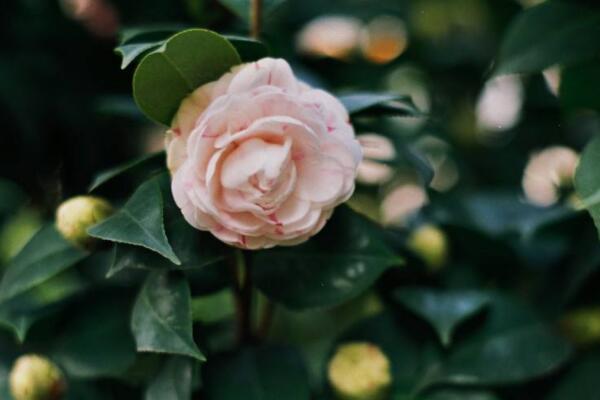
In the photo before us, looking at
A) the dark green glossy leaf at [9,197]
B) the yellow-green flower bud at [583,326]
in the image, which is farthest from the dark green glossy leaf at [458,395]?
the dark green glossy leaf at [9,197]

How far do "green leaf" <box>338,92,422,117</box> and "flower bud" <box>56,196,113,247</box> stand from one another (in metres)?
0.27

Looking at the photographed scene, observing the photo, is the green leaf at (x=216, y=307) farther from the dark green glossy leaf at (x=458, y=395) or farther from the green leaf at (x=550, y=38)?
the green leaf at (x=550, y=38)

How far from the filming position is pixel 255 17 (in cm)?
100

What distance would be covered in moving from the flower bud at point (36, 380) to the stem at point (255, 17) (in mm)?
430

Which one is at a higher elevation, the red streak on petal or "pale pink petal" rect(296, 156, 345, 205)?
the red streak on petal

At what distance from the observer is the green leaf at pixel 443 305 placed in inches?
38.4

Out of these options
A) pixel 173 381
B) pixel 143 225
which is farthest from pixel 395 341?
pixel 143 225

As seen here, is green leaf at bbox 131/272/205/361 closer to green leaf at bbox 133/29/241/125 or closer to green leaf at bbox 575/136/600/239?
green leaf at bbox 133/29/241/125

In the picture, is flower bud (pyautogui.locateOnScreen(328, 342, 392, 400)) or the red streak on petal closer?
the red streak on petal

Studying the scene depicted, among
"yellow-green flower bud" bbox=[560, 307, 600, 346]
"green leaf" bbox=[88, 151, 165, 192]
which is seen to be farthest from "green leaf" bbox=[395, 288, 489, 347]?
"green leaf" bbox=[88, 151, 165, 192]

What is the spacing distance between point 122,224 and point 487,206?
0.66 m

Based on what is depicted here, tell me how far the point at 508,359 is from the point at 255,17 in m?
0.47

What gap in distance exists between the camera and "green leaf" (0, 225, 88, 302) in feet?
2.97

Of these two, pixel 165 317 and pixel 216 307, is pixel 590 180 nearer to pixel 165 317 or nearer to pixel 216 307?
pixel 165 317
